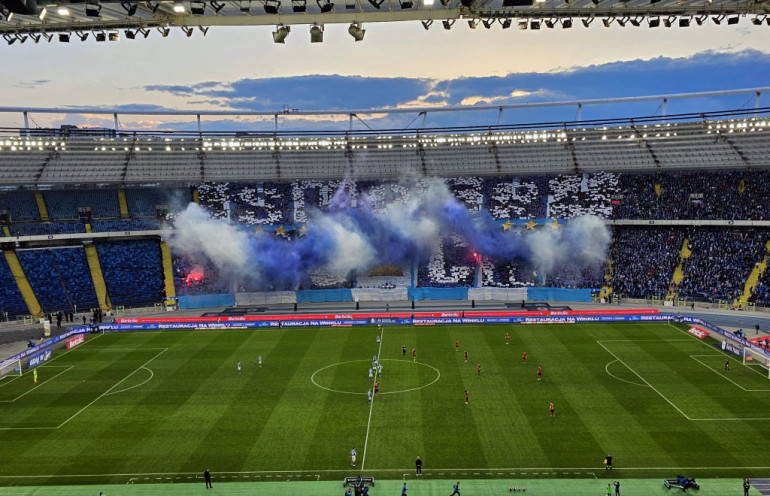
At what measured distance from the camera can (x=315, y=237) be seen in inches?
2373

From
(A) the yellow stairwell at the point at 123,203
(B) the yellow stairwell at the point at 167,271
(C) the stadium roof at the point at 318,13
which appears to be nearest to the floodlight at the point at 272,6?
(C) the stadium roof at the point at 318,13

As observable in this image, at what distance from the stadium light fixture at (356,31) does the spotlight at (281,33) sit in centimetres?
191

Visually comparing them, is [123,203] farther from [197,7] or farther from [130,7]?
[197,7]

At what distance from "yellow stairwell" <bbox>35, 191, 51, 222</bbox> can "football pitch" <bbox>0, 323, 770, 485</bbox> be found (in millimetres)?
18280

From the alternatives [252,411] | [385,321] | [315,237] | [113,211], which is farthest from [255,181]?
[252,411]

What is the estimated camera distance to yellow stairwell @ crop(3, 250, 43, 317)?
176 ft

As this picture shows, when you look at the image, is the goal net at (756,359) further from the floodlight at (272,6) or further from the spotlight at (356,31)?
the floodlight at (272,6)

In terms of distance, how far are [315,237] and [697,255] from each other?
35866 millimetres

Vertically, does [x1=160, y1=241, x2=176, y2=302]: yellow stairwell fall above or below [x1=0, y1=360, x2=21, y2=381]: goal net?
above

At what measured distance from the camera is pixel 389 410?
33219mm

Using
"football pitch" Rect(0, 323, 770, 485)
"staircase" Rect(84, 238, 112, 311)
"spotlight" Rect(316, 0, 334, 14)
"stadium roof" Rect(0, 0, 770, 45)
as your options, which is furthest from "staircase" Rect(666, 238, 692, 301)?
"staircase" Rect(84, 238, 112, 311)

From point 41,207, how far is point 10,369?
22.9 metres

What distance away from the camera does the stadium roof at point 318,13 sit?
51.0 ft

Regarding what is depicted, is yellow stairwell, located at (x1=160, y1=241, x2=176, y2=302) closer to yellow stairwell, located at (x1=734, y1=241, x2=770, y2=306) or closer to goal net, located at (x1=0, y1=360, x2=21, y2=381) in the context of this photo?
goal net, located at (x1=0, y1=360, x2=21, y2=381)
